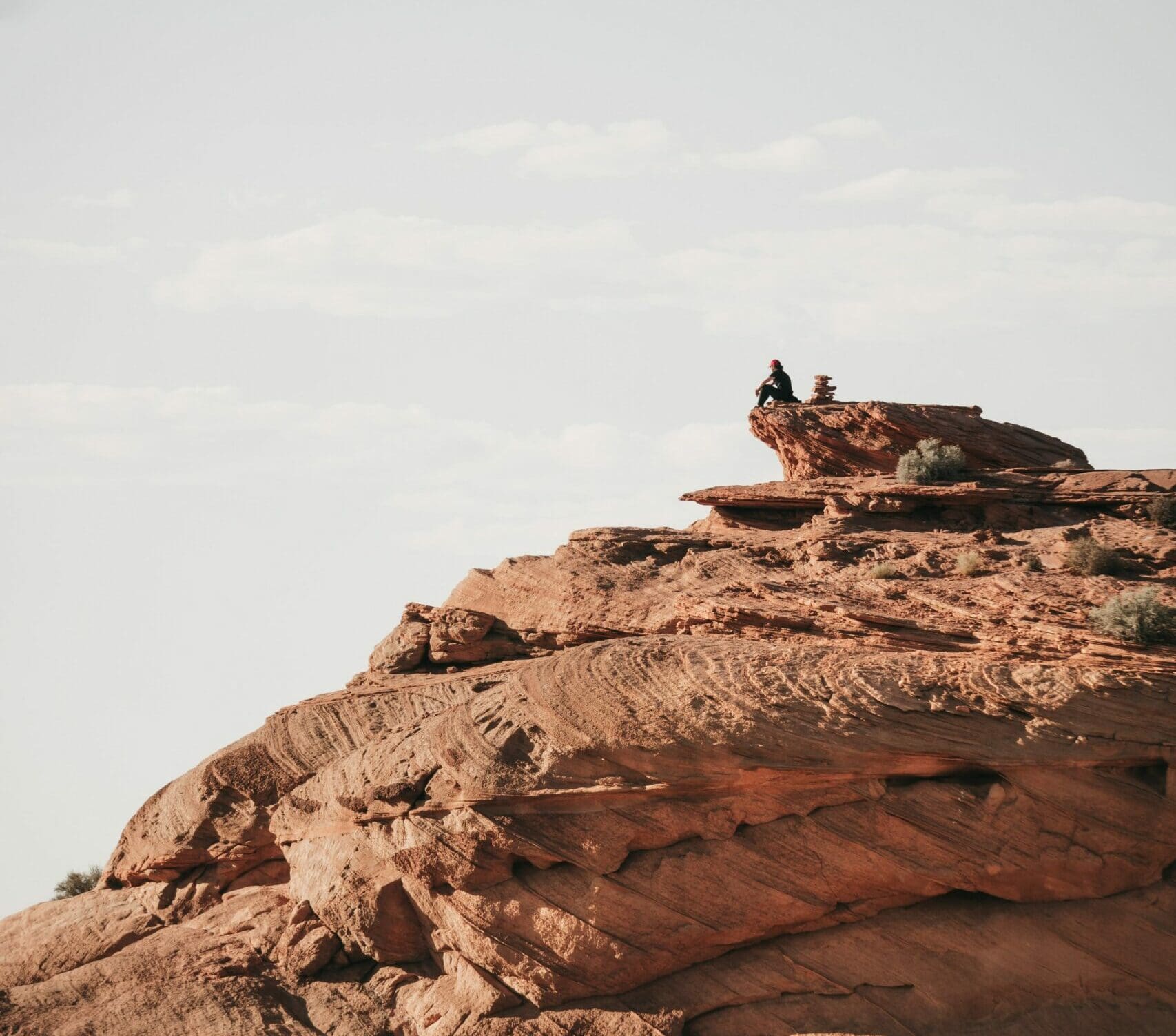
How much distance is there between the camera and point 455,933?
23.3 meters

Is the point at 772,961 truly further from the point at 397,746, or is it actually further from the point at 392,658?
the point at 392,658

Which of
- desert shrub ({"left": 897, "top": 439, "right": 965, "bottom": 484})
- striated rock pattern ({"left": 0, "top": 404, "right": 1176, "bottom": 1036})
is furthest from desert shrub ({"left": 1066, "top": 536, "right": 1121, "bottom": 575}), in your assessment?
desert shrub ({"left": 897, "top": 439, "right": 965, "bottom": 484})

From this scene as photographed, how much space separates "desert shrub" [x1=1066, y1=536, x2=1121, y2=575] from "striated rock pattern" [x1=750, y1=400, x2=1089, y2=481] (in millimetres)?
5517

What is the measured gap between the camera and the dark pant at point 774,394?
1324 inches

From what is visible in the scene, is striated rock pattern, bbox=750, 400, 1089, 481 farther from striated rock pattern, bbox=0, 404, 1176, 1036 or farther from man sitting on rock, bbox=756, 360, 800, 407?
striated rock pattern, bbox=0, 404, 1176, 1036

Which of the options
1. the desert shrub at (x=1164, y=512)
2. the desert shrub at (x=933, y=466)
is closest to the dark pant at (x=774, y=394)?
the desert shrub at (x=933, y=466)

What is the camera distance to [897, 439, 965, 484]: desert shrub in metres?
28.8

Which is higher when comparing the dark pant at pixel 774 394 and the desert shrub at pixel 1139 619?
the dark pant at pixel 774 394

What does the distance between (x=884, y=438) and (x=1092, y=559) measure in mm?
7583

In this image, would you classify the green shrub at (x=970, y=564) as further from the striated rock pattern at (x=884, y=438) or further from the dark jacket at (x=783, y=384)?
the dark jacket at (x=783, y=384)

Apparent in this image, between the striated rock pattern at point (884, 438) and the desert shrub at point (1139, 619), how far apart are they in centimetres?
804

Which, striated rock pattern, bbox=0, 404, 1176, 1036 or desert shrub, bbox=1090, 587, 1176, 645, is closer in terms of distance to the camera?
striated rock pattern, bbox=0, 404, 1176, 1036

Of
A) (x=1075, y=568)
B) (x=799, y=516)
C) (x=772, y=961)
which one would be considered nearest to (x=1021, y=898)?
(x=772, y=961)

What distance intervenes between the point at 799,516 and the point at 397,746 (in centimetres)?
1047
